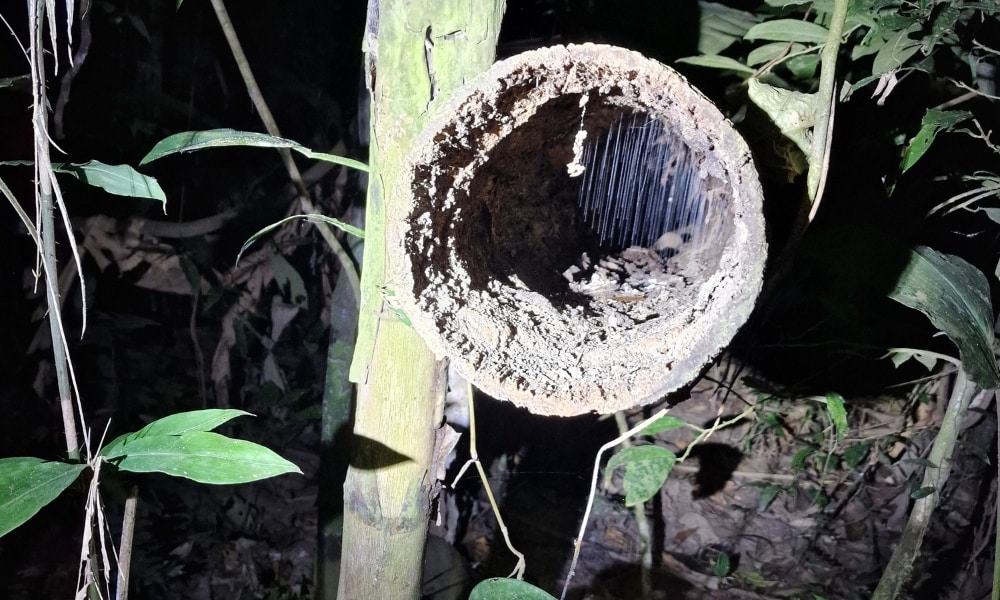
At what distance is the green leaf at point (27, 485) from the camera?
54 centimetres

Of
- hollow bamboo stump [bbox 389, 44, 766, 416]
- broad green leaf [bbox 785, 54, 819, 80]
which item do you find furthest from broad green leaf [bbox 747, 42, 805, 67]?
hollow bamboo stump [bbox 389, 44, 766, 416]

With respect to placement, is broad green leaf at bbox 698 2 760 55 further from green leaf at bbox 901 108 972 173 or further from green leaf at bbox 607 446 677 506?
green leaf at bbox 607 446 677 506

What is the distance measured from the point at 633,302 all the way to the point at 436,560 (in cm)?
151

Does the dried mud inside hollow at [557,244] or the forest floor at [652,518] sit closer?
the dried mud inside hollow at [557,244]

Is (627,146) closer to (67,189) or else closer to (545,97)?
(545,97)

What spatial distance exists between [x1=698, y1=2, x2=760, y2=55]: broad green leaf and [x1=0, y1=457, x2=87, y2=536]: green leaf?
48.7 inches

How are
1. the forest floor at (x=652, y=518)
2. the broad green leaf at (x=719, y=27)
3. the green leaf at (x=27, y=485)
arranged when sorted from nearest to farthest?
the green leaf at (x=27, y=485) → the broad green leaf at (x=719, y=27) → the forest floor at (x=652, y=518)

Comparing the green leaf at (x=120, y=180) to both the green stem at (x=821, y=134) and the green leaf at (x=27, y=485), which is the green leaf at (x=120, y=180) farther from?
the green stem at (x=821, y=134)

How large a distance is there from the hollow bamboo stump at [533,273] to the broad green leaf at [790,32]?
1.12 ft

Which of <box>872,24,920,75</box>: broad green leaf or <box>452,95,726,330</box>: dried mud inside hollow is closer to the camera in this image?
<box>452,95,726,330</box>: dried mud inside hollow

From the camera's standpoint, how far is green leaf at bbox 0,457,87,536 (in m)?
0.54

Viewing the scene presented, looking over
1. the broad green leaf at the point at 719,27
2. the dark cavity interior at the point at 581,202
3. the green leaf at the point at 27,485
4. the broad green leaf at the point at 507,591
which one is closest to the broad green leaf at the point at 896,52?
the broad green leaf at the point at 719,27

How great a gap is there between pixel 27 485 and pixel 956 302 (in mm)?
1341

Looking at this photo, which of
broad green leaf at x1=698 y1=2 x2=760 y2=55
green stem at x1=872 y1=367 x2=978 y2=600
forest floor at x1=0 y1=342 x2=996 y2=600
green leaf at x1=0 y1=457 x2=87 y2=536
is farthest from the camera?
forest floor at x1=0 y1=342 x2=996 y2=600
